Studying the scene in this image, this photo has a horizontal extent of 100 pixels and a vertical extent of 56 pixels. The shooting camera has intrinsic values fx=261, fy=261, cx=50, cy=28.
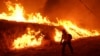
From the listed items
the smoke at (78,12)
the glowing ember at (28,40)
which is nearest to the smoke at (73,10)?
the smoke at (78,12)

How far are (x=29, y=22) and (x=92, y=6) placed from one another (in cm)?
1265

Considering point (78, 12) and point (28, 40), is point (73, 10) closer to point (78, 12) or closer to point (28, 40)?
point (78, 12)

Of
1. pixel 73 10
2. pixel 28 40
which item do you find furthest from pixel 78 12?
pixel 28 40

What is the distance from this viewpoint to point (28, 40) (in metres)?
19.0

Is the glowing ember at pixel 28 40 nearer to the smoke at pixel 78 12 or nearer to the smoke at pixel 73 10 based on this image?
the smoke at pixel 73 10

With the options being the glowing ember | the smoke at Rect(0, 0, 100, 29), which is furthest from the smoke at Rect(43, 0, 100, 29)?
the glowing ember

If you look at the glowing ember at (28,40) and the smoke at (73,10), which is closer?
the glowing ember at (28,40)

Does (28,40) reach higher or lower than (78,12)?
lower

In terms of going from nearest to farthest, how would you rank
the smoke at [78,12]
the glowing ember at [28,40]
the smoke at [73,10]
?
Answer: the glowing ember at [28,40] → the smoke at [73,10] → the smoke at [78,12]

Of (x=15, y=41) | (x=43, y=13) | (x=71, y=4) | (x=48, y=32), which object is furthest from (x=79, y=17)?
(x=15, y=41)

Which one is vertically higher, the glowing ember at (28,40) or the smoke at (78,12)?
the smoke at (78,12)

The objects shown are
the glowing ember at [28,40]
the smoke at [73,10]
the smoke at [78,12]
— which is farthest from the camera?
the smoke at [78,12]

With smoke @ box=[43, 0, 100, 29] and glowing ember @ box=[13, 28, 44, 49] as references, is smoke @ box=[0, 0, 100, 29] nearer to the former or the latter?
smoke @ box=[43, 0, 100, 29]

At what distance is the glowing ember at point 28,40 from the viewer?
18719 millimetres
